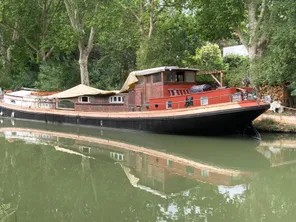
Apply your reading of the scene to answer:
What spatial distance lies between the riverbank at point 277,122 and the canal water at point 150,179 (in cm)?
52

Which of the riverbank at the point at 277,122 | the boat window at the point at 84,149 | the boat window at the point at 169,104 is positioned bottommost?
the boat window at the point at 84,149

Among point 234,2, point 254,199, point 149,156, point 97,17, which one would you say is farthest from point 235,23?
point 254,199

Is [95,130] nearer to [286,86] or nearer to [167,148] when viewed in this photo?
[167,148]

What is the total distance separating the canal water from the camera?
6.00m

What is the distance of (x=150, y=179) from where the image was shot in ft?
27.2

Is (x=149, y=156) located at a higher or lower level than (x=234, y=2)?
lower

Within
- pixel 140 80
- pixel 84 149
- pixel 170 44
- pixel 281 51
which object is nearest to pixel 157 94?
pixel 140 80

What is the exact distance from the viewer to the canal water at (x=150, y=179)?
600cm

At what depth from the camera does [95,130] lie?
53.8 ft

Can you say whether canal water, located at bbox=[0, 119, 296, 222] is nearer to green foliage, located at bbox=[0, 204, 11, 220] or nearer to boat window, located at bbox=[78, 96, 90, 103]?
green foliage, located at bbox=[0, 204, 11, 220]

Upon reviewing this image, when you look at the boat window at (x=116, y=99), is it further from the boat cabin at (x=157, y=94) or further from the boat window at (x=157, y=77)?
the boat window at (x=157, y=77)

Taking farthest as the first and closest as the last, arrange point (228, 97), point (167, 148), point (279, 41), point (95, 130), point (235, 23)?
1. point (235, 23)
2. point (95, 130)
3. point (279, 41)
4. point (228, 97)
5. point (167, 148)

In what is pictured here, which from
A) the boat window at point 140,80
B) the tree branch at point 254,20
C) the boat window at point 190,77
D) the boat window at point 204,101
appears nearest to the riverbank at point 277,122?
the boat window at point 204,101

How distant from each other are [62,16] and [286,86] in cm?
1833
